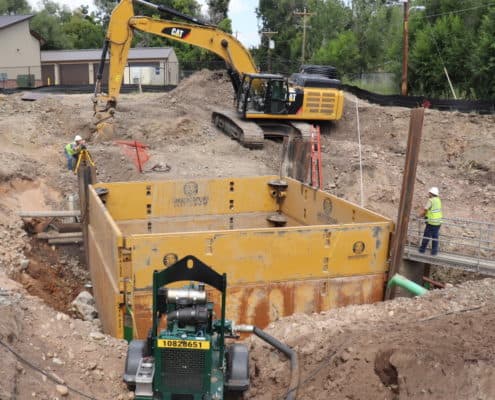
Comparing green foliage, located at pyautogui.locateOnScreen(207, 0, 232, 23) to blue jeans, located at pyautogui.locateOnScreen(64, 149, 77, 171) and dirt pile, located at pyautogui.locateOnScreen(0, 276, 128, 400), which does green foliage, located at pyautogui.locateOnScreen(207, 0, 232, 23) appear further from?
dirt pile, located at pyautogui.locateOnScreen(0, 276, 128, 400)

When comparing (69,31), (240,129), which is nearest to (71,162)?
(240,129)

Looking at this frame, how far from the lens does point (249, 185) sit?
11.6 metres

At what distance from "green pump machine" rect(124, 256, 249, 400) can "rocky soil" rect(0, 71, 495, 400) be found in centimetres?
57

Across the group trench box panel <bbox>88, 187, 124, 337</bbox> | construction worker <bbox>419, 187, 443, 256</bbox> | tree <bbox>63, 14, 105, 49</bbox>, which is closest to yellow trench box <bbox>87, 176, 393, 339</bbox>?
trench box panel <bbox>88, 187, 124, 337</bbox>

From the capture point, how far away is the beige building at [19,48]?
4484cm

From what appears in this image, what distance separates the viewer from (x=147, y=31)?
18359 mm

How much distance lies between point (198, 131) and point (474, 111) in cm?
1054

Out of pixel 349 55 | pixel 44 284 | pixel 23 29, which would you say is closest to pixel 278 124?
pixel 44 284

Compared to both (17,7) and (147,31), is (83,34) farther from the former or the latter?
(147,31)

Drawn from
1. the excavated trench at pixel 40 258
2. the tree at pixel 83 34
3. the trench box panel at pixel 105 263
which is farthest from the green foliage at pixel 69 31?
the trench box panel at pixel 105 263

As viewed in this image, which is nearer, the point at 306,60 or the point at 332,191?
the point at 332,191

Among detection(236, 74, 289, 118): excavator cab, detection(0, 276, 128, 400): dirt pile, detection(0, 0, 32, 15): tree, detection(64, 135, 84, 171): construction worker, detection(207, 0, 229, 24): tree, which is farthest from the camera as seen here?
detection(0, 0, 32, 15): tree

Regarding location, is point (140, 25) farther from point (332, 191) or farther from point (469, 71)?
point (469, 71)

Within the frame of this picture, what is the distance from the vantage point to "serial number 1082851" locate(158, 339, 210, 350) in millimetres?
4633
